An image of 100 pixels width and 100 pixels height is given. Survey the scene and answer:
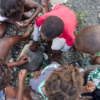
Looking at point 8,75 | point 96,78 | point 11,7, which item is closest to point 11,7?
point 11,7

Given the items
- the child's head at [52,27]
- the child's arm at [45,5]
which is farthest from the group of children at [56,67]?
the child's arm at [45,5]

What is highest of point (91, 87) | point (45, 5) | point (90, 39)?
point (45, 5)

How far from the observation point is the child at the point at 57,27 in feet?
4.36

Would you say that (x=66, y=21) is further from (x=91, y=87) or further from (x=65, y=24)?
(x=91, y=87)

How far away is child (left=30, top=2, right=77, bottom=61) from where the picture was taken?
133 cm

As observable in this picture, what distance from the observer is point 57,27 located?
1326 millimetres

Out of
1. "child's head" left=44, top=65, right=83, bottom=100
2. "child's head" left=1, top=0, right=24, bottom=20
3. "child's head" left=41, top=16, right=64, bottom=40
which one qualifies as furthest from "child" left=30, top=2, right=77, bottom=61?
"child's head" left=44, top=65, right=83, bottom=100

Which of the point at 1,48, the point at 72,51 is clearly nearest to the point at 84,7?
the point at 72,51

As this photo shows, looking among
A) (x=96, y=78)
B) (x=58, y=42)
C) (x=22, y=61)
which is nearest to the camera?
(x=96, y=78)

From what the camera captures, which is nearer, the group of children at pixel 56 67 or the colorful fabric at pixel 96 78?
the group of children at pixel 56 67

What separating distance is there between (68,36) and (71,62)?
0.85m

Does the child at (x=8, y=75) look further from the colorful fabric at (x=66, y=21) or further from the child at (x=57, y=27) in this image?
the colorful fabric at (x=66, y=21)

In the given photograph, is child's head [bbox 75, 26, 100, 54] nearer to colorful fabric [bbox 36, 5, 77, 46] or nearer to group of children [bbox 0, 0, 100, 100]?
group of children [bbox 0, 0, 100, 100]

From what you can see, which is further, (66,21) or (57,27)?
(66,21)
